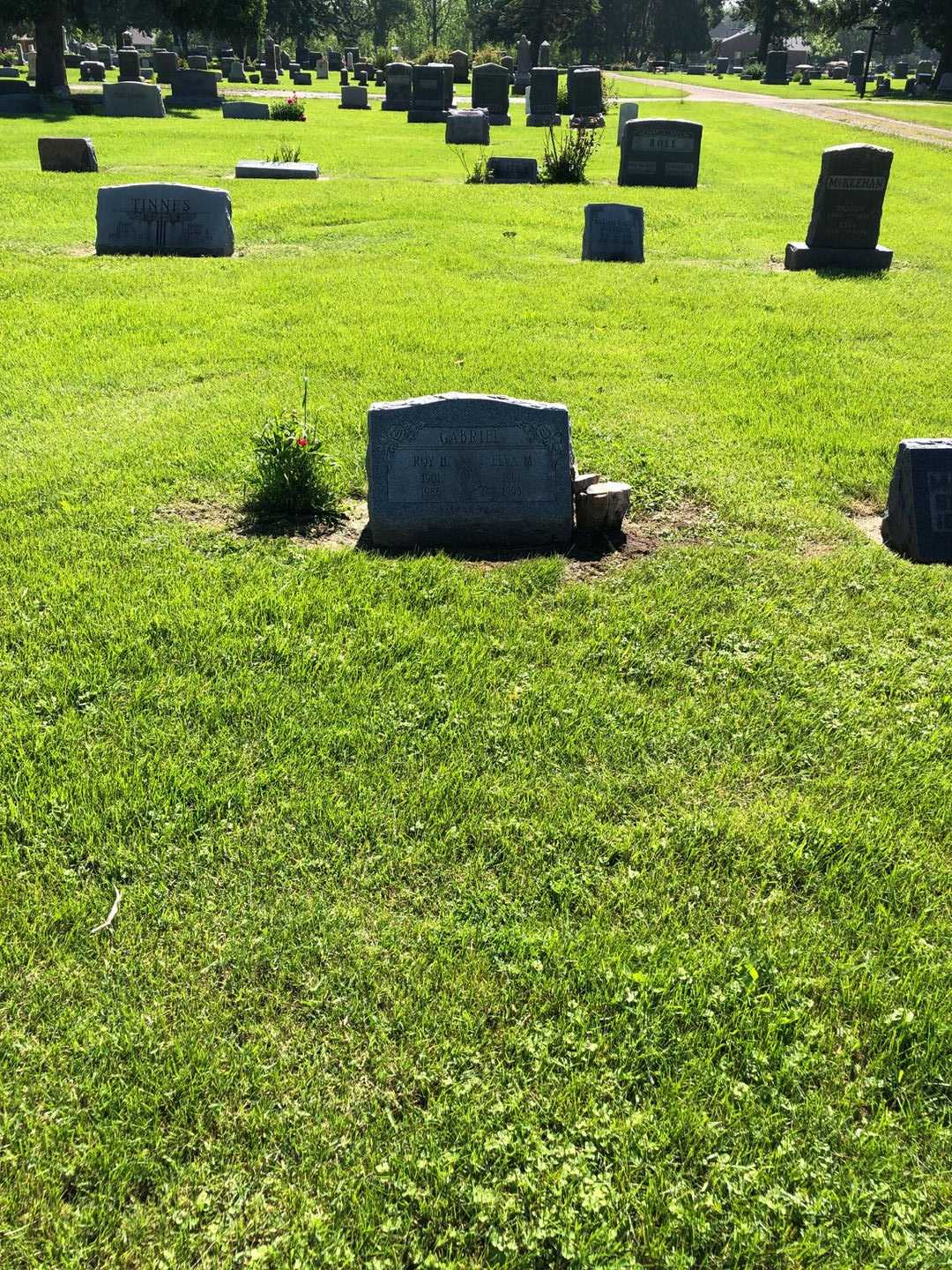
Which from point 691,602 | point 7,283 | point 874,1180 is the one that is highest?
point 7,283

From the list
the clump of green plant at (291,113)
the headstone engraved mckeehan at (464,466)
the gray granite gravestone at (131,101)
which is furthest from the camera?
the clump of green plant at (291,113)

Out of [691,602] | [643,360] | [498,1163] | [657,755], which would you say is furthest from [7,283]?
[498,1163]

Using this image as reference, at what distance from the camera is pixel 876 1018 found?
285 centimetres

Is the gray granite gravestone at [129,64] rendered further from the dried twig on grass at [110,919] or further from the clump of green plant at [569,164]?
the dried twig on grass at [110,919]

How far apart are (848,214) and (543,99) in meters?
21.7

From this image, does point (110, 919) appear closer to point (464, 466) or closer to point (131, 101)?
point (464, 466)

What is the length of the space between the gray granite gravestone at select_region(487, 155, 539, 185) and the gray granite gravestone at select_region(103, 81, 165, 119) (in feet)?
51.7

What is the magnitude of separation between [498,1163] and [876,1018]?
124cm

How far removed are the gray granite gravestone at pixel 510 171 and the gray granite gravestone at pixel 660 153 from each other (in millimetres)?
2073

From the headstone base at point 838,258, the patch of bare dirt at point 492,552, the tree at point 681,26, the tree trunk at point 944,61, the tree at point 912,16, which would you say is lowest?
the patch of bare dirt at point 492,552

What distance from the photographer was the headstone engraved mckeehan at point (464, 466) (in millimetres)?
5391

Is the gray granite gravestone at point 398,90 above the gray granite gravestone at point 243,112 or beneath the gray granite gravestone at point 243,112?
above

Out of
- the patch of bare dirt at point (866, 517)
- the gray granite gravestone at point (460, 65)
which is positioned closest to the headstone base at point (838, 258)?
the patch of bare dirt at point (866, 517)

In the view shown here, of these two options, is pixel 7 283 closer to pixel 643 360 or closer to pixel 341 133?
pixel 643 360
